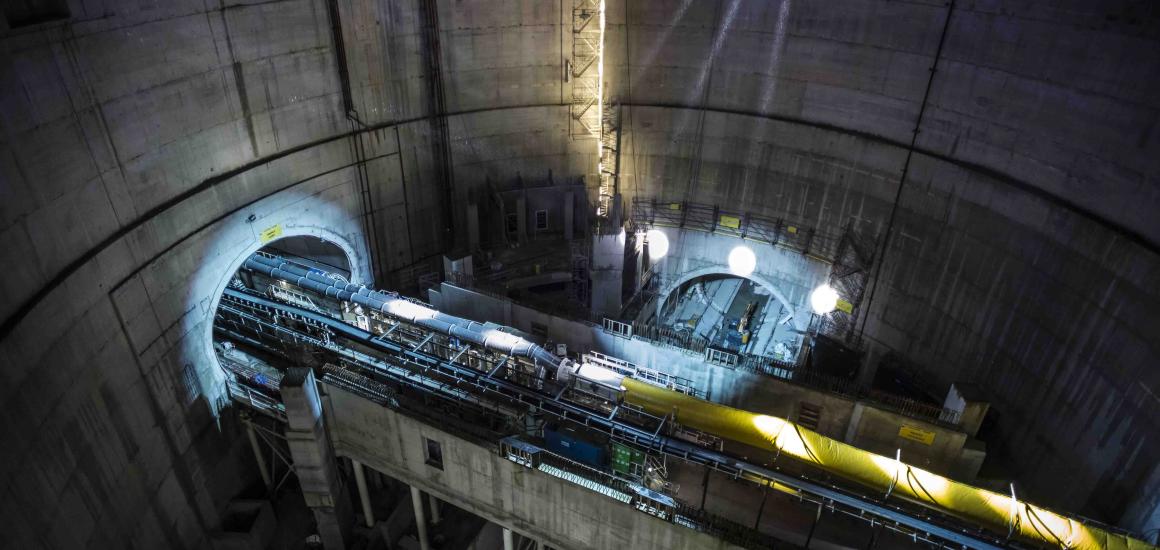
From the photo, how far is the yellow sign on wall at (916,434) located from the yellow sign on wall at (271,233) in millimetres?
22115

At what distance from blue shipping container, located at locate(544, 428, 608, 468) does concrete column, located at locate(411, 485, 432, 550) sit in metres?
5.35

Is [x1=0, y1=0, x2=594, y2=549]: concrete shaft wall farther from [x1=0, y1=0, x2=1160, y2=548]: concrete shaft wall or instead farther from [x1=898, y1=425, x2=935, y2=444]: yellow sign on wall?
[x1=898, y1=425, x2=935, y2=444]: yellow sign on wall

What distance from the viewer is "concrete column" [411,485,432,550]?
69.0ft

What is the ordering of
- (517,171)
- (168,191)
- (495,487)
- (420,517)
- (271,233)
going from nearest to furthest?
(495,487), (168,191), (420,517), (271,233), (517,171)

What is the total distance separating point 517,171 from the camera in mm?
31344

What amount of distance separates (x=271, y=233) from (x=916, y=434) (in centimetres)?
2265

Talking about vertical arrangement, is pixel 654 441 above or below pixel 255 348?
above

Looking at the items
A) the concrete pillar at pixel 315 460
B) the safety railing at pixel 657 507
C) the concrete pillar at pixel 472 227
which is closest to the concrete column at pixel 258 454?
the concrete pillar at pixel 315 460

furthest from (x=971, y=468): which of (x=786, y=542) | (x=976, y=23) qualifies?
(x=976, y=23)

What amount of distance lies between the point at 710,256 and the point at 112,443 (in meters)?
24.4

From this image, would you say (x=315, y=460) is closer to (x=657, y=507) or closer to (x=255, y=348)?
(x=255, y=348)

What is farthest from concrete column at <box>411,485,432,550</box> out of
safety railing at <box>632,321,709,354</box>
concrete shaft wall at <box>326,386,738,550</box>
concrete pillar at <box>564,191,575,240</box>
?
concrete pillar at <box>564,191,575,240</box>

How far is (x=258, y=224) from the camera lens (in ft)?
75.8

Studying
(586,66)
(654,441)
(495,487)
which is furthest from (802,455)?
(586,66)
